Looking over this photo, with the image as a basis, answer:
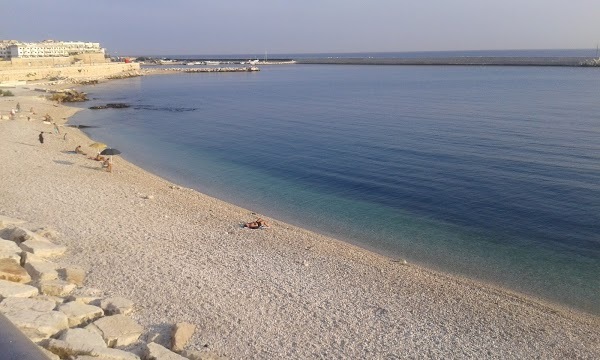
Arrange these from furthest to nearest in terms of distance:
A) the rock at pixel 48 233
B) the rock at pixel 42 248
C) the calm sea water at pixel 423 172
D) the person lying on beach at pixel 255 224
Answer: the person lying on beach at pixel 255 224
the calm sea water at pixel 423 172
the rock at pixel 48 233
the rock at pixel 42 248

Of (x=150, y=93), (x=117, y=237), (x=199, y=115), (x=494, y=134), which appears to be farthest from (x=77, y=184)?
(x=150, y=93)

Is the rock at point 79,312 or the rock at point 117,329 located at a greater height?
the rock at point 79,312

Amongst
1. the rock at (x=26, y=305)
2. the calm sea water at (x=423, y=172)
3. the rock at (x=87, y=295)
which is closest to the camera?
the rock at (x=26, y=305)

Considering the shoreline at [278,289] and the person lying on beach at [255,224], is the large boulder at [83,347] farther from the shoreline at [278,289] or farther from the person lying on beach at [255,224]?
the person lying on beach at [255,224]

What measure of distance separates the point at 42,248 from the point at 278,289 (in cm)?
578

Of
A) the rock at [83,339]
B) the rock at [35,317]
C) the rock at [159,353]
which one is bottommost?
the rock at [159,353]

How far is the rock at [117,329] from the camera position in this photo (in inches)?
342

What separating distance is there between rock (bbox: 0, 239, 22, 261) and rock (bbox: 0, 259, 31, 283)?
386 mm

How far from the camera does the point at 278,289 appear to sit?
11766 mm

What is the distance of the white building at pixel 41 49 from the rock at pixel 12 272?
142m

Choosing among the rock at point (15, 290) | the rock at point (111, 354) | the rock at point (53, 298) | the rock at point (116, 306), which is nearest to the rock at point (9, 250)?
the rock at point (15, 290)

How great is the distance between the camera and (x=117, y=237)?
14688 mm

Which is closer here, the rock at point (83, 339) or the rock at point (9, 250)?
the rock at point (83, 339)

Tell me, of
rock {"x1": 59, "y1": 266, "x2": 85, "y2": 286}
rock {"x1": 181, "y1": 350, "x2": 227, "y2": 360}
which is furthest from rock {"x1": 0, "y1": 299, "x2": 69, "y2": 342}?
rock {"x1": 181, "y1": 350, "x2": 227, "y2": 360}
